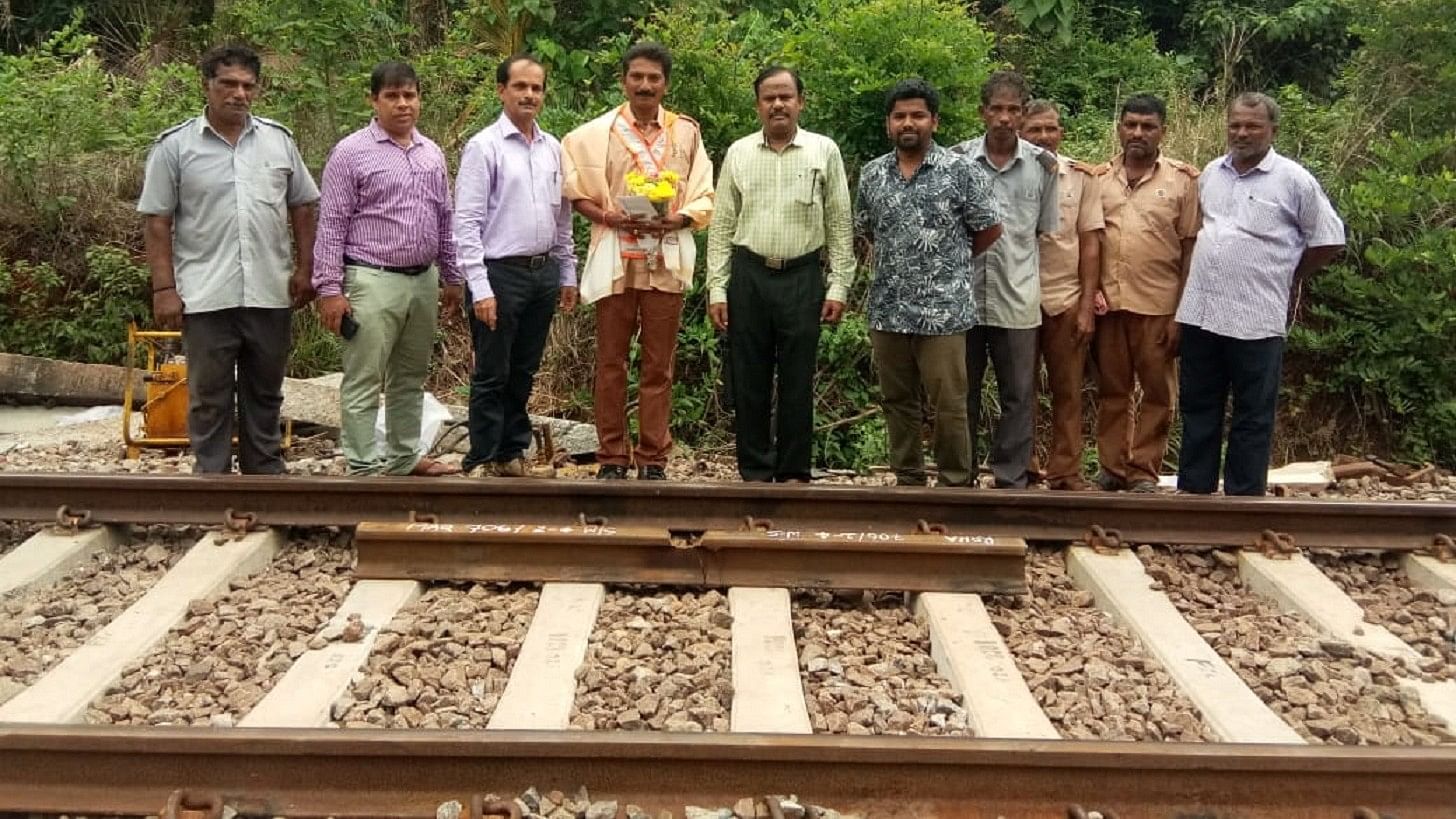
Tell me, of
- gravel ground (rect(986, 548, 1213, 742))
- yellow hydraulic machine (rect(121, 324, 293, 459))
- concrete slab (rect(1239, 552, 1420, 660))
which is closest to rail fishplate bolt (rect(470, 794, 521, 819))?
gravel ground (rect(986, 548, 1213, 742))

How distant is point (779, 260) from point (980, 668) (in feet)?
7.95

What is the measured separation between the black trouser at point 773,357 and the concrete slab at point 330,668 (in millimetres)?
1949

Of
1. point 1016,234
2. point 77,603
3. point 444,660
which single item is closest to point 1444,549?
point 1016,234

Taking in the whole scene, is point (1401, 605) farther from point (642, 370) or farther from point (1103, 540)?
point (642, 370)

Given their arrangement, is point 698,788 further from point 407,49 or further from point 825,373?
point 407,49

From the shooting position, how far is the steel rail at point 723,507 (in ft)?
16.1

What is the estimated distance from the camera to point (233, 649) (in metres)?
3.79

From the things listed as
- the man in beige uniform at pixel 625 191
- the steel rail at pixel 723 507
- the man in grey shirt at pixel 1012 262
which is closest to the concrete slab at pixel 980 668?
the steel rail at pixel 723 507

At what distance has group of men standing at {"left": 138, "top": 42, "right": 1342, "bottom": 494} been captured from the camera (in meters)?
5.36

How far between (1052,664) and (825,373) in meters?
4.30

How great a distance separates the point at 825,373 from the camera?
7.92 m

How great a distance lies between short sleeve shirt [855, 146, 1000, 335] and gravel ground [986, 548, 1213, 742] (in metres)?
1.34

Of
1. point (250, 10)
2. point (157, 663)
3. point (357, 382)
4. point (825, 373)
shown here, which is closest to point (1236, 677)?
point (157, 663)

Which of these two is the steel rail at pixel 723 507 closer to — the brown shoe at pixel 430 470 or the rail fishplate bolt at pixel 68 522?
the rail fishplate bolt at pixel 68 522
